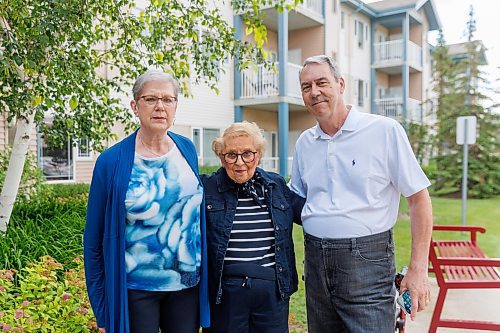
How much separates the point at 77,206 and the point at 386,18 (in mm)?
24575

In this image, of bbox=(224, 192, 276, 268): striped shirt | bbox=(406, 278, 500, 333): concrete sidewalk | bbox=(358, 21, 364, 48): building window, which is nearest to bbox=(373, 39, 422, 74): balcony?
bbox=(358, 21, 364, 48): building window

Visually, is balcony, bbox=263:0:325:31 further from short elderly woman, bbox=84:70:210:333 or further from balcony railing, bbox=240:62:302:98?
short elderly woman, bbox=84:70:210:333

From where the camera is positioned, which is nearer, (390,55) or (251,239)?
(251,239)

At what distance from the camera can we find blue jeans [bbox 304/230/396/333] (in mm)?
2760

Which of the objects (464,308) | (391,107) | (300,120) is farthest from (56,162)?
(391,107)

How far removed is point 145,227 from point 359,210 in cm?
122

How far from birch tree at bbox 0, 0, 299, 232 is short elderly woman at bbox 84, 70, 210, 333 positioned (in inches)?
69.9

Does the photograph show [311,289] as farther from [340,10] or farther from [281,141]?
[340,10]

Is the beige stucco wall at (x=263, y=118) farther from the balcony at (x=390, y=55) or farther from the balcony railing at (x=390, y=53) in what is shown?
the balcony railing at (x=390, y=53)

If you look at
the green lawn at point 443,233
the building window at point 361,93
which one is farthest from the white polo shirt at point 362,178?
the building window at point 361,93

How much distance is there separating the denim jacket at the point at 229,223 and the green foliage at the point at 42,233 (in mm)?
2693

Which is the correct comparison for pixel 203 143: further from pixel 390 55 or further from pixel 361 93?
pixel 390 55

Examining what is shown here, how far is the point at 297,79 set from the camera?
18.7 meters

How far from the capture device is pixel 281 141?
59.7 ft
